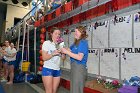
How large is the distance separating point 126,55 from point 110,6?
3.65 ft

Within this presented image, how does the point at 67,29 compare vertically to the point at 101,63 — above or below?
above

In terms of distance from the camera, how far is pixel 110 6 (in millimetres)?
4469

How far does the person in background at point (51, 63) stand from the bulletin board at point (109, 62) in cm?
168

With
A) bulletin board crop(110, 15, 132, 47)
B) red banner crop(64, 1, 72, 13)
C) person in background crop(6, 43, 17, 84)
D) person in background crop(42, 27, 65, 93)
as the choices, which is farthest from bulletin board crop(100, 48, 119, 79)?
person in background crop(6, 43, 17, 84)

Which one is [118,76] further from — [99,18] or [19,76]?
[19,76]

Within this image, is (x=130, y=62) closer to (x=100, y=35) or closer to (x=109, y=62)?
(x=109, y=62)

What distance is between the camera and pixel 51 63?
3.10m

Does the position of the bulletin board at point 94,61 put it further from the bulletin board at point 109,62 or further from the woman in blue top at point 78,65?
the woman in blue top at point 78,65

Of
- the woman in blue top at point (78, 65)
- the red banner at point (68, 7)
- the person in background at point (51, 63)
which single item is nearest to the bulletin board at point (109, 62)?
the red banner at point (68, 7)

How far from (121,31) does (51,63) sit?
186 cm

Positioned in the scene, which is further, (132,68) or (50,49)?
(132,68)

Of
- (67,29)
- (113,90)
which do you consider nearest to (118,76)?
(113,90)

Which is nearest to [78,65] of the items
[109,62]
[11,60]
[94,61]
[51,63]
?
[51,63]

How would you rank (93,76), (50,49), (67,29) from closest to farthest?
1. (50,49)
2. (93,76)
3. (67,29)
